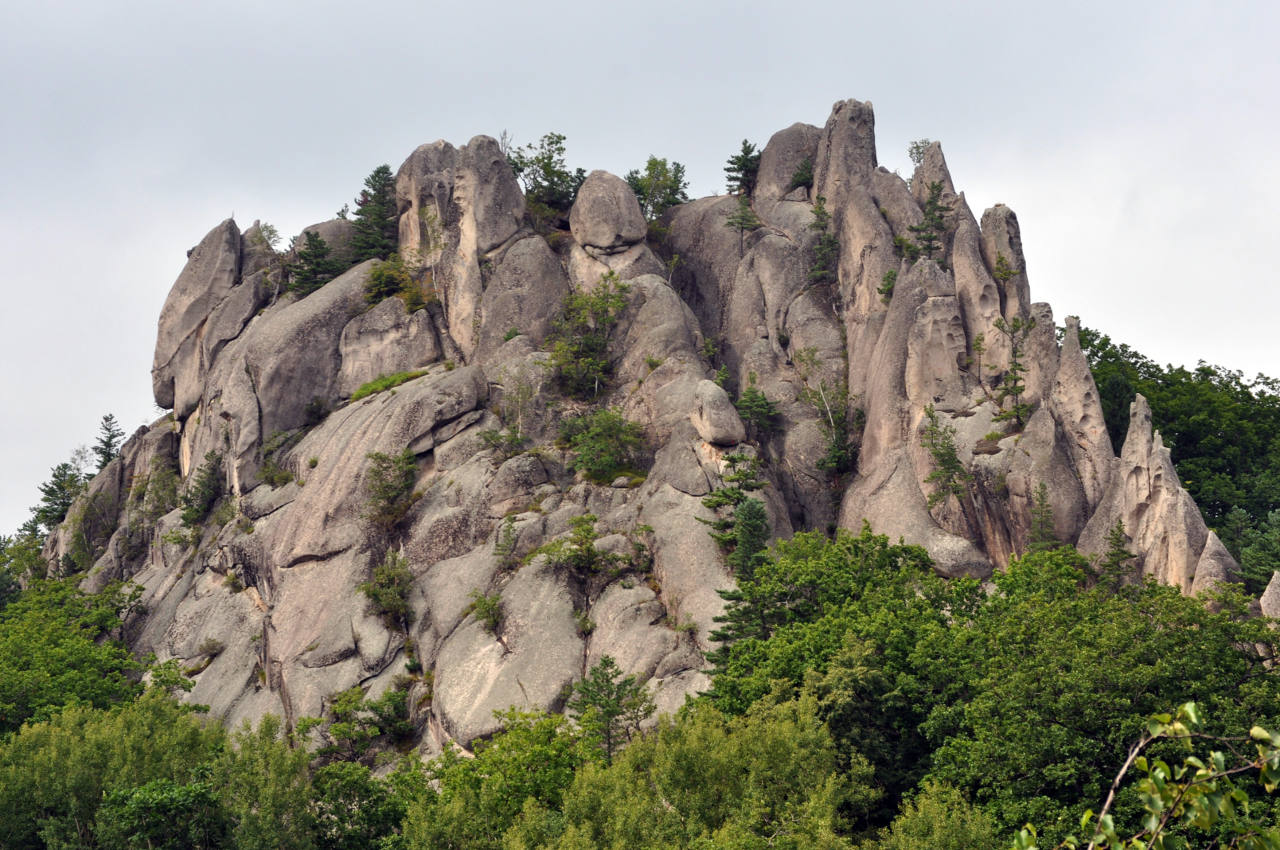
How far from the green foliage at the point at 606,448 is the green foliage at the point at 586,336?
5.14m

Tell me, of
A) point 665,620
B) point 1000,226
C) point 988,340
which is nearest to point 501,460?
point 665,620

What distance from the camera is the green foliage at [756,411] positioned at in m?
61.8

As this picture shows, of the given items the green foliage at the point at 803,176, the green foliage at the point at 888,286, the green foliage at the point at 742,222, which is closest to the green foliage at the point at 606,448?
the green foliage at the point at 888,286

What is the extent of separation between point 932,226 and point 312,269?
39.9m

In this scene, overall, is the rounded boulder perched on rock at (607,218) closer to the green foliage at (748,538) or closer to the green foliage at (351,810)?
the green foliage at (748,538)

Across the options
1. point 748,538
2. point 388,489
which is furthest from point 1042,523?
point 388,489

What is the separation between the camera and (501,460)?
2447 inches

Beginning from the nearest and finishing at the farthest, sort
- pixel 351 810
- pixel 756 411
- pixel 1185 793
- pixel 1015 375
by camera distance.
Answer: pixel 1185 793 → pixel 351 810 → pixel 1015 375 → pixel 756 411

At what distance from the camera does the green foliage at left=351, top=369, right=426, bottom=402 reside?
70312 mm

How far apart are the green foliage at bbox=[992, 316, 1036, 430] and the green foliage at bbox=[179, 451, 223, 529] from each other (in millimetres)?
44515

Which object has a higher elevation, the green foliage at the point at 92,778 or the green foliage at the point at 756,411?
the green foliage at the point at 756,411

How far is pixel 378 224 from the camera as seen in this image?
8169 cm

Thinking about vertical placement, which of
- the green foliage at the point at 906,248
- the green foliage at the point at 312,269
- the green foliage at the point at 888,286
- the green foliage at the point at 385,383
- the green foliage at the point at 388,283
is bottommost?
the green foliage at the point at 385,383

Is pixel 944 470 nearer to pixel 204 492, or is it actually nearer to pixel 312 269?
pixel 204 492
